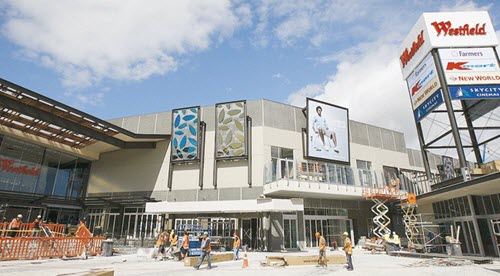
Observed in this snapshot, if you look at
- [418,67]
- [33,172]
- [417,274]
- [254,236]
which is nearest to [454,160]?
[418,67]

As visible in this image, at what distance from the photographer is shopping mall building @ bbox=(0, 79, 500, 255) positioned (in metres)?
22.4

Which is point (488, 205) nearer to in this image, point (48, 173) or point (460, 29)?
point (460, 29)

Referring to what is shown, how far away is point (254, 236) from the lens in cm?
2347

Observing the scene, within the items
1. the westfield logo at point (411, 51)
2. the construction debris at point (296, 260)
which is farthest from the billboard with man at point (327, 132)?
the construction debris at point (296, 260)

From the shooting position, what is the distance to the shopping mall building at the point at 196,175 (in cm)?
2242

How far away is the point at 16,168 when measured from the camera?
79.9 ft

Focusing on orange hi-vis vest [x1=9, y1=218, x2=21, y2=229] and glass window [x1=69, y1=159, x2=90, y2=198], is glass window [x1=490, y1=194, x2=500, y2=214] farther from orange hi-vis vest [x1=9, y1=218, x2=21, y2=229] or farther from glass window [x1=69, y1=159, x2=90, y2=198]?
glass window [x1=69, y1=159, x2=90, y2=198]

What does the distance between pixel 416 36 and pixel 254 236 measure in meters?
22.5

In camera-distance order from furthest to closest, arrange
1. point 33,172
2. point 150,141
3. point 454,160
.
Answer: point 454,160 → point 150,141 → point 33,172

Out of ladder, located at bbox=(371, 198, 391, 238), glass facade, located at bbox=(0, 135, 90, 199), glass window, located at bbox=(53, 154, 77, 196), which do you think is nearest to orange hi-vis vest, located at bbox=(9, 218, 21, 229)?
glass facade, located at bbox=(0, 135, 90, 199)

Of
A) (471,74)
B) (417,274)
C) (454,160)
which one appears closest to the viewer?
(417,274)

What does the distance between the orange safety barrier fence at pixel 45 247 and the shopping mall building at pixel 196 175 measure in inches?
269

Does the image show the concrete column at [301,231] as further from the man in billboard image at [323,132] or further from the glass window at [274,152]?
the man in billboard image at [323,132]

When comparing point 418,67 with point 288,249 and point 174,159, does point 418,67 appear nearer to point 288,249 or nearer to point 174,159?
point 288,249
